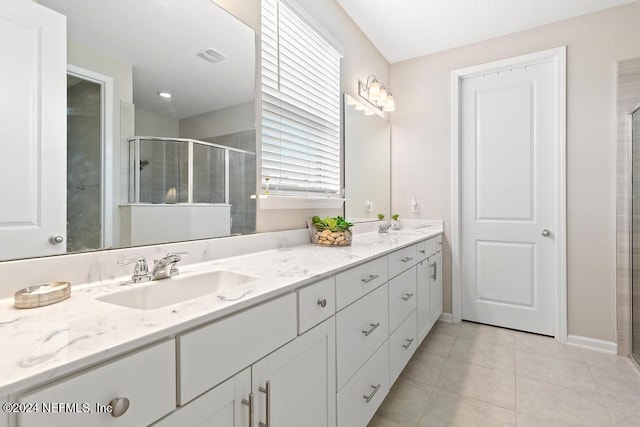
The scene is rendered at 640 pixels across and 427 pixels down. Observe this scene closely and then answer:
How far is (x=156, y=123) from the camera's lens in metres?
1.23

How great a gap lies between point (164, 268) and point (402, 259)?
1305 millimetres

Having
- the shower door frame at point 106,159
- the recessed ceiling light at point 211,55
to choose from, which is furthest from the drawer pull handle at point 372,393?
the recessed ceiling light at point 211,55

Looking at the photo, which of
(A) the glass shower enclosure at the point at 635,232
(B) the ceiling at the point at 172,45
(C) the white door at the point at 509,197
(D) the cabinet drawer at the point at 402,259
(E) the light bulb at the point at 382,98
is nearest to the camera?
(B) the ceiling at the point at 172,45

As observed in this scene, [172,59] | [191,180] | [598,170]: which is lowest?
[191,180]

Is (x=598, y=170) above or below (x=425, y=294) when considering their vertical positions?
above

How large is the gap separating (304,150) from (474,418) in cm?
177

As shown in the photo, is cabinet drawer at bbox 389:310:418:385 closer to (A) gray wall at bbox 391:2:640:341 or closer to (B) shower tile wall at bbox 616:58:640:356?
(A) gray wall at bbox 391:2:640:341

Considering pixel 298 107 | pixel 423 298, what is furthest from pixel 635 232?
pixel 298 107

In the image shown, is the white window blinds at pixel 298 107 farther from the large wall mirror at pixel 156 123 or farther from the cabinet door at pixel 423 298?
the cabinet door at pixel 423 298

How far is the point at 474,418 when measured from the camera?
5.33 ft

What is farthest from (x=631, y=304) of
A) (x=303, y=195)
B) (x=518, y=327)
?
(x=303, y=195)

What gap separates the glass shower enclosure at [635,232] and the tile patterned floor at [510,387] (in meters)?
0.22

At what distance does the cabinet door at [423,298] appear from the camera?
2.21 meters

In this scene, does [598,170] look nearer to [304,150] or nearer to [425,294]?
[425,294]
